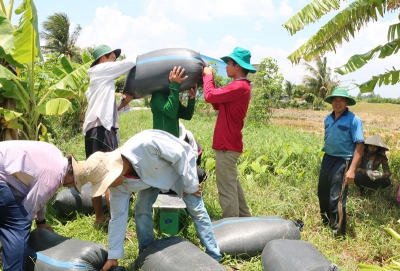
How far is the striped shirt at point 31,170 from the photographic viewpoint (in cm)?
253

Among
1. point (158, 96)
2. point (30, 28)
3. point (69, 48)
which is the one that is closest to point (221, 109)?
point (158, 96)

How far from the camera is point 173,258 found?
2.64 metres

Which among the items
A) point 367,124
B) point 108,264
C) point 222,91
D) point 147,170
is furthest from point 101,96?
point 367,124

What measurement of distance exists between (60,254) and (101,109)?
→ 1527 mm

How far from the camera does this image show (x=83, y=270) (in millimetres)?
2602

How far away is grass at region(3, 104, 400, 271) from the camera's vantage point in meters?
3.53

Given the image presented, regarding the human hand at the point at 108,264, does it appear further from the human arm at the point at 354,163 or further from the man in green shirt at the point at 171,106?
the human arm at the point at 354,163

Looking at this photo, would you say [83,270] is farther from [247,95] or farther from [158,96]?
[247,95]

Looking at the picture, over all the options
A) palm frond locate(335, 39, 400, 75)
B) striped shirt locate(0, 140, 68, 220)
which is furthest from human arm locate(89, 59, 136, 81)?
palm frond locate(335, 39, 400, 75)

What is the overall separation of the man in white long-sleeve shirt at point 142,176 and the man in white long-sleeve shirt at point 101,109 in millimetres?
1028

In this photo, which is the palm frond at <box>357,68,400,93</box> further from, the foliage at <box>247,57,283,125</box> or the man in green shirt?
the foliage at <box>247,57,283,125</box>

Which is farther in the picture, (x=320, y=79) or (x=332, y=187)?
(x=320, y=79)

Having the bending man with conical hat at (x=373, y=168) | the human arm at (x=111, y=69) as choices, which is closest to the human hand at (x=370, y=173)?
the bending man with conical hat at (x=373, y=168)

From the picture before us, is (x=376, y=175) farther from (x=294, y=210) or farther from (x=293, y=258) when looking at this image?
(x=293, y=258)
